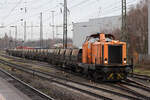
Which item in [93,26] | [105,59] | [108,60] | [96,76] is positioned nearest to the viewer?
[105,59]

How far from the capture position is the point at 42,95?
11.0 meters

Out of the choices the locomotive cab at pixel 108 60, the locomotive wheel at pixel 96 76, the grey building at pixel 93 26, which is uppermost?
the grey building at pixel 93 26

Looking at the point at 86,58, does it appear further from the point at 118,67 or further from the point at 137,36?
the point at 137,36

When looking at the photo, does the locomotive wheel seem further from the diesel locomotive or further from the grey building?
the grey building

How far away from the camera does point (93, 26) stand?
73812mm

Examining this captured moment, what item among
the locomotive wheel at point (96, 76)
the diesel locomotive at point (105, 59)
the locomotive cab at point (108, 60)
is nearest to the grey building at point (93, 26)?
the diesel locomotive at point (105, 59)

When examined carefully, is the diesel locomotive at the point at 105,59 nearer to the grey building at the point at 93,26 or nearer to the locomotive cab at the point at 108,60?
the locomotive cab at the point at 108,60

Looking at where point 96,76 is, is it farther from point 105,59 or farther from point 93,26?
point 93,26

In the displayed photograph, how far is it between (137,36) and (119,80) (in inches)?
822

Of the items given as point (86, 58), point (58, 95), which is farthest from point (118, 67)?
point (58, 95)

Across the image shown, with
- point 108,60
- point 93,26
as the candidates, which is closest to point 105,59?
point 108,60

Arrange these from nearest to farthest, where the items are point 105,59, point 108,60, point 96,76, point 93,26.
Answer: point 105,59 < point 108,60 < point 96,76 < point 93,26

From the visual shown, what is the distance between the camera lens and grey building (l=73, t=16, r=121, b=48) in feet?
206

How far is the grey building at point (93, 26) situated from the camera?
206ft
